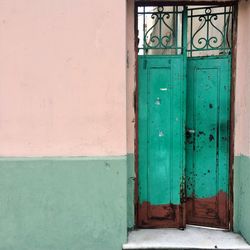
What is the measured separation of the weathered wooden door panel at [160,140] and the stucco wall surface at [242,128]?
0.66 m

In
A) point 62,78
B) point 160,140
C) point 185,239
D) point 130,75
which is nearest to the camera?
point 62,78

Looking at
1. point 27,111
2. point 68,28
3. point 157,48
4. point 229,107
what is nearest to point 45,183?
point 27,111

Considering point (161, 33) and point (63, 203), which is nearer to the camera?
point (63, 203)

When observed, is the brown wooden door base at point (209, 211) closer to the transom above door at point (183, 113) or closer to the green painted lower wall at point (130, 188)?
the transom above door at point (183, 113)

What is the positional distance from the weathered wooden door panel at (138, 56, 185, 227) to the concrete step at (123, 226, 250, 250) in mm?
153

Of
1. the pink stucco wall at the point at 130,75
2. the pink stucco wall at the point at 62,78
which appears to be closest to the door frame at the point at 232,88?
the pink stucco wall at the point at 130,75

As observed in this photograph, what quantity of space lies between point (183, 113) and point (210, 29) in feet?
3.53

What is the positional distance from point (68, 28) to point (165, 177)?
2.10 meters

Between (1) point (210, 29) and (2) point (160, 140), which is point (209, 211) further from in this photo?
(1) point (210, 29)

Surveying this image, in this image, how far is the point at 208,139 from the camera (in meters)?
3.80

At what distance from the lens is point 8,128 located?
3.35 metres

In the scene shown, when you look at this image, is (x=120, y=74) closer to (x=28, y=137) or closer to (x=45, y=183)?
(x=28, y=137)

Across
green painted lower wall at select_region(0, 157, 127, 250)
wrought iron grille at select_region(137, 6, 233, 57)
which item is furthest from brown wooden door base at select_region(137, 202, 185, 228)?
wrought iron grille at select_region(137, 6, 233, 57)

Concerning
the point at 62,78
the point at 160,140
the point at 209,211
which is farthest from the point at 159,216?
the point at 62,78
